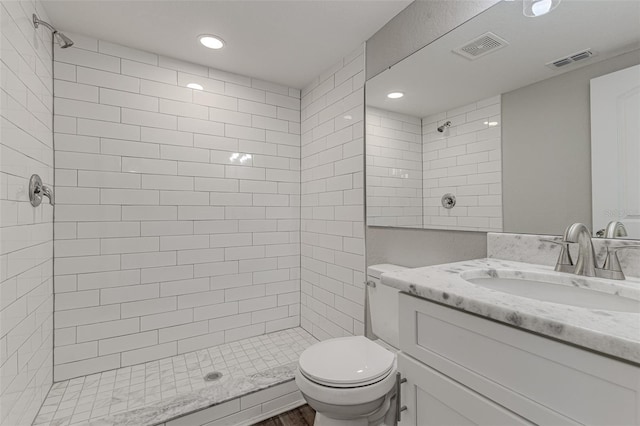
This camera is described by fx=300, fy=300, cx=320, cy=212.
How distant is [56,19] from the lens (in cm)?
176

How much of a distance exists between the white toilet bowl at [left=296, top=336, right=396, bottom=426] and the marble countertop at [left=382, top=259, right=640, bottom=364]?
543 millimetres

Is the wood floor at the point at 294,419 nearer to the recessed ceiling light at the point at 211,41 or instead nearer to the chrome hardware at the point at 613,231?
the chrome hardware at the point at 613,231

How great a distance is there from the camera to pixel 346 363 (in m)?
1.35

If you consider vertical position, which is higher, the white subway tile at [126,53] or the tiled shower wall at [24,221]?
the white subway tile at [126,53]

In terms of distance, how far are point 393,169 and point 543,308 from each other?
1.29m

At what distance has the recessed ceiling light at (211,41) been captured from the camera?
1925 millimetres

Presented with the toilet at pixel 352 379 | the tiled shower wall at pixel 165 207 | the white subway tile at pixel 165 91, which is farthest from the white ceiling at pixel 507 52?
the white subway tile at pixel 165 91

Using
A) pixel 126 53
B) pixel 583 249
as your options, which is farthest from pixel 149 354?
pixel 583 249

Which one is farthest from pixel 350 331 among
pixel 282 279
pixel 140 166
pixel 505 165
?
pixel 140 166

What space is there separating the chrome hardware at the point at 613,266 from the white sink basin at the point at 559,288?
82 mm

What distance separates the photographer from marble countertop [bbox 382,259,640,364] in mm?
523

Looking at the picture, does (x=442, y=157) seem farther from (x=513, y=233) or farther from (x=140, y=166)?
(x=140, y=166)

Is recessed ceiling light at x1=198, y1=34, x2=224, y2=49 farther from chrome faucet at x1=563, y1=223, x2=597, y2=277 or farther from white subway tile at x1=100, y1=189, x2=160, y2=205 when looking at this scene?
chrome faucet at x1=563, y1=223, x2=597, y2=277

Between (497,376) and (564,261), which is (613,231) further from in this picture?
(497,376)
